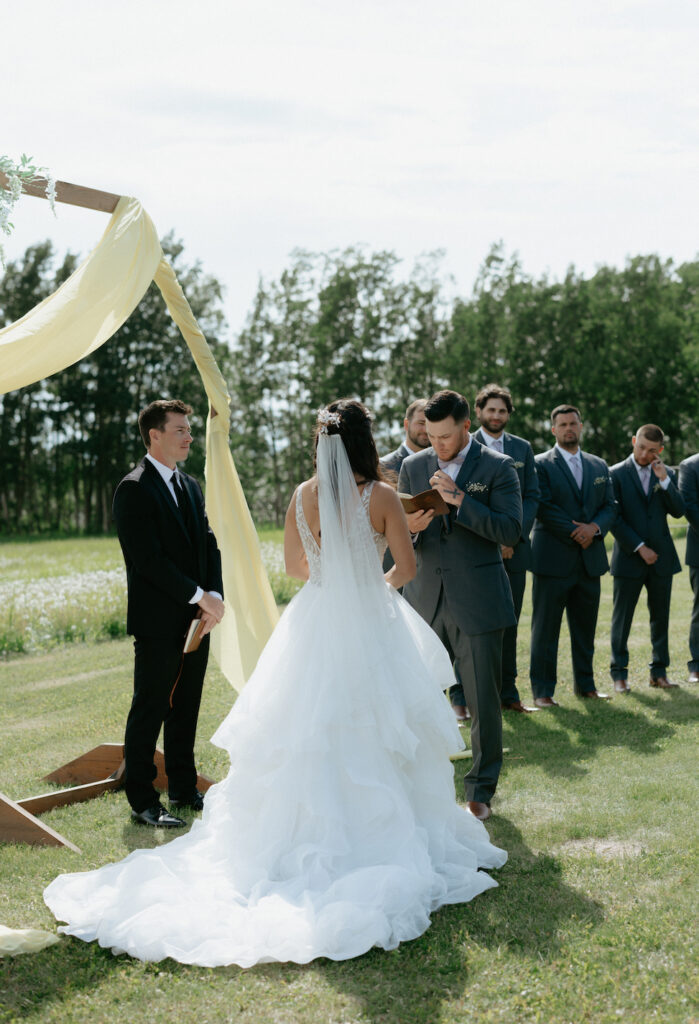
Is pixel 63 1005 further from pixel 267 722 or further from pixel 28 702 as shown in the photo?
pixel 28 702

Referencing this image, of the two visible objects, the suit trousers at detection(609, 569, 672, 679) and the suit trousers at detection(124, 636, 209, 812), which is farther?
the suit trousers at detection(609, 569, 672, 679)

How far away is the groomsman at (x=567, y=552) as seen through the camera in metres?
8.15

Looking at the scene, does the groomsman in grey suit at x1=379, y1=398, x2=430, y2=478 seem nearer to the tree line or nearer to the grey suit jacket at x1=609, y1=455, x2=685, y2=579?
the grey suit jacket at x1=609, y1=455, x2=685, y2=579

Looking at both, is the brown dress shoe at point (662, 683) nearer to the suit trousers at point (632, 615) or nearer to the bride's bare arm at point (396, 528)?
the suit trousers at point (632, 615)

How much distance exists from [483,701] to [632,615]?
13.1 ft

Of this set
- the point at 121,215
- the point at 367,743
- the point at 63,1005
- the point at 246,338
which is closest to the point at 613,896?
the point at 367,743

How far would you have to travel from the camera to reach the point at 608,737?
22.7 feet

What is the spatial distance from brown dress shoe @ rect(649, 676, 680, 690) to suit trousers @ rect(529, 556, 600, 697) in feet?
2.56

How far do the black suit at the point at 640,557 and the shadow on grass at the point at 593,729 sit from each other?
1.80 feet

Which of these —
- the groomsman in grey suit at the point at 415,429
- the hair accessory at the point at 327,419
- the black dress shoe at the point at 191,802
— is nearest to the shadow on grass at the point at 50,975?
the black dress shoe at the point at 191,802

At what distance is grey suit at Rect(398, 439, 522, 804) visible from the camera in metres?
5.32

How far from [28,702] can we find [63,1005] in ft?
19.8

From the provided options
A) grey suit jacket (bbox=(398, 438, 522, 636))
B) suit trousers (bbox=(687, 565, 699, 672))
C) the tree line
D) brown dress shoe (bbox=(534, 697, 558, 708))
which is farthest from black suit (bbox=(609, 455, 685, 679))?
the tree line

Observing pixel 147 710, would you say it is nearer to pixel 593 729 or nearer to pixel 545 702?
pixel 593 729
